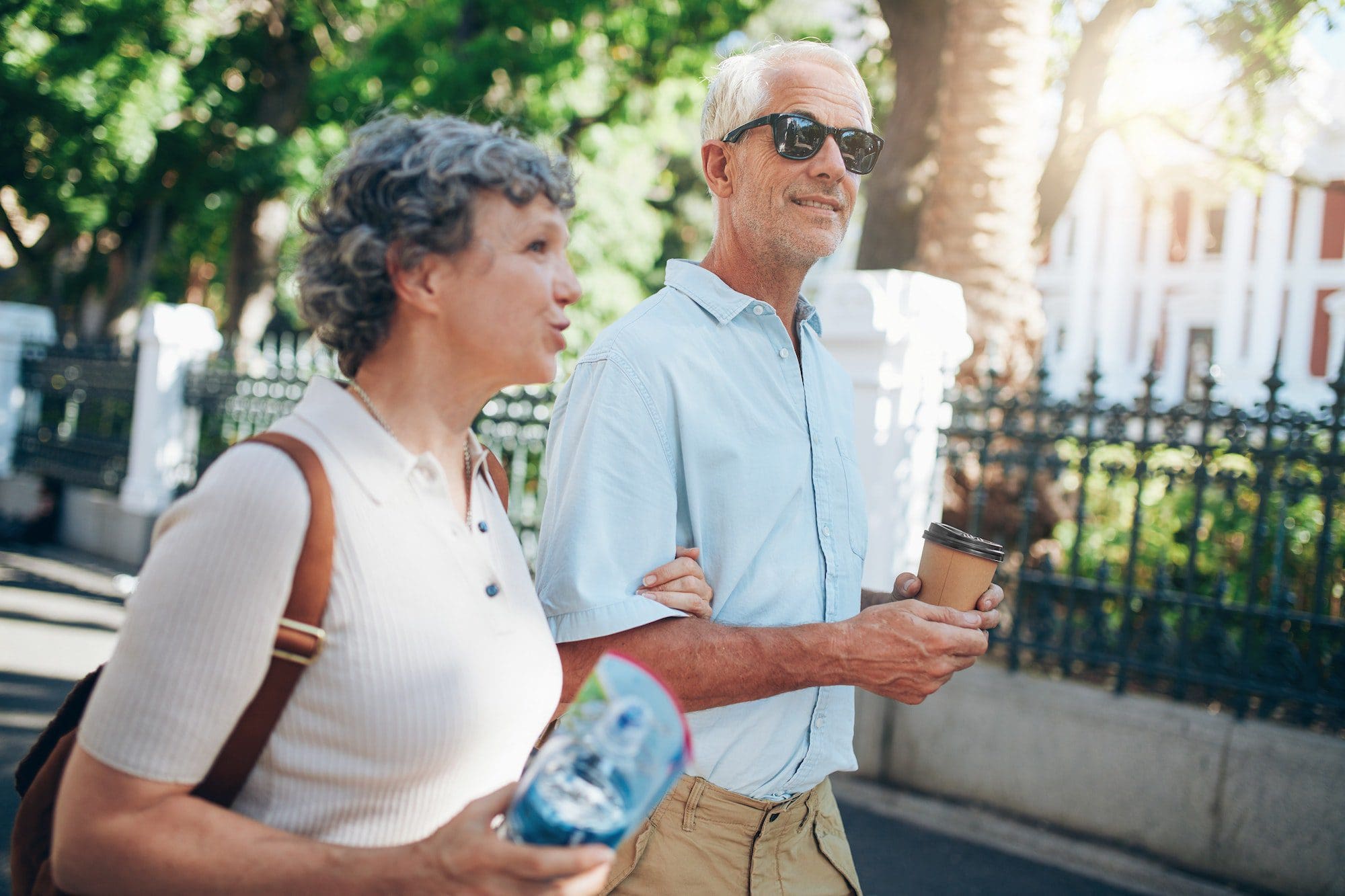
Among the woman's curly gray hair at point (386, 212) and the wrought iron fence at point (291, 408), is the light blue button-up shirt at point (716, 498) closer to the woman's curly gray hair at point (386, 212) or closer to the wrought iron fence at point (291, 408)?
the woman's curly gray hair at point (386, 212)

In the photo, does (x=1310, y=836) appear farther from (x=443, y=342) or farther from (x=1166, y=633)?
(x=443, y=342)

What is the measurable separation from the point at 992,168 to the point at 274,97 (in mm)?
12124

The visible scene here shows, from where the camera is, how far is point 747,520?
6.33ft

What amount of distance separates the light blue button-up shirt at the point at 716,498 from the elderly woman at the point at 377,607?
0.19 metres

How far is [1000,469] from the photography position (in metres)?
6.34

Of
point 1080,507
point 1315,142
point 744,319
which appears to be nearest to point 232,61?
point 1080,507

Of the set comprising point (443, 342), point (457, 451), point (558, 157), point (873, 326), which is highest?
point (873, 326)

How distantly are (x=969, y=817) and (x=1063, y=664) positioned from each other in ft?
2.85

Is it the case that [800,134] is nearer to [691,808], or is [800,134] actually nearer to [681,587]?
[681,587]

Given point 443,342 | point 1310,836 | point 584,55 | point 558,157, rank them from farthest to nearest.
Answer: point 584,55 < point 1310,836 < point 558,157 < point 443,342

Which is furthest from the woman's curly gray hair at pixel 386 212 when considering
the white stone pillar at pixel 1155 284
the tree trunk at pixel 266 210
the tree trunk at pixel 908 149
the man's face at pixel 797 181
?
the white stone pillar at pixel 1155 284

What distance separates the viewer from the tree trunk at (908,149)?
7.49 metres

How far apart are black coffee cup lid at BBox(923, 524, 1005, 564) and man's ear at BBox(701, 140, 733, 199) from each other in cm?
86

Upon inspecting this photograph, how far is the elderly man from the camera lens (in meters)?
1.77
